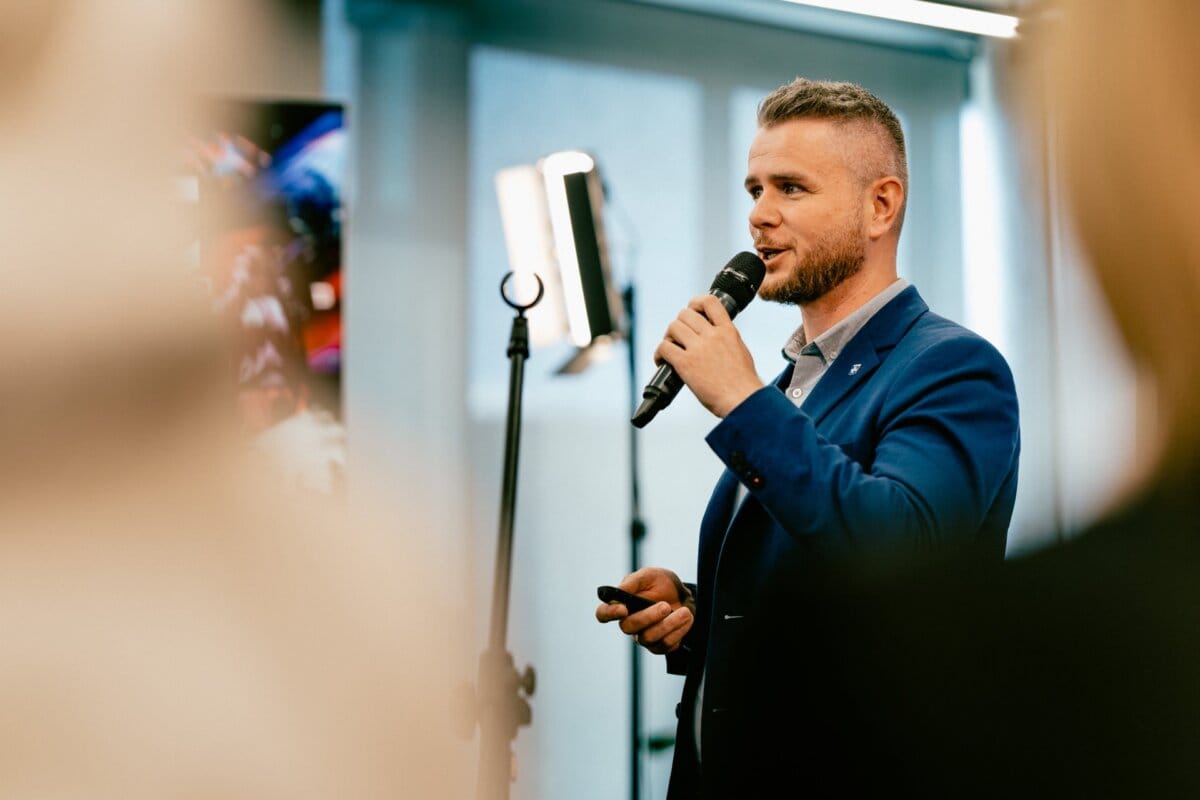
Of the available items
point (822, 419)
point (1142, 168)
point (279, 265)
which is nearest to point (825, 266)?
point (822, 419)

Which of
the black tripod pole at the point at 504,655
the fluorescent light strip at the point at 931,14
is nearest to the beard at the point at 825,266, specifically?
the black tripod pole at the point at 504,655

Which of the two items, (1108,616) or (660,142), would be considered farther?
(660,142)

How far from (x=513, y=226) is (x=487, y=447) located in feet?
3.48

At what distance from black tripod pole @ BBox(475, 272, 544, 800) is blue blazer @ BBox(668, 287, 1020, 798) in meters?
0.56

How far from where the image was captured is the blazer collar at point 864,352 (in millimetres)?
1188

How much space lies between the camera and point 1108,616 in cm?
40

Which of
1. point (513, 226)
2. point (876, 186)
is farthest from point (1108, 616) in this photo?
point (513, 226)

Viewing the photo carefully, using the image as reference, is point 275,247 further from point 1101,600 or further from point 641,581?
point 1101,600

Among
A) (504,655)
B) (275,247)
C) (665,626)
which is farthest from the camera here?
(275,247)

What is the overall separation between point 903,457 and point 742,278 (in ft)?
1.17

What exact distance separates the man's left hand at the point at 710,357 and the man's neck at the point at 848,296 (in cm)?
27

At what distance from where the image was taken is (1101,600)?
0.40 meters

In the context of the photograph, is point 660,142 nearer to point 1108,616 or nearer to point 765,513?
point 765,513

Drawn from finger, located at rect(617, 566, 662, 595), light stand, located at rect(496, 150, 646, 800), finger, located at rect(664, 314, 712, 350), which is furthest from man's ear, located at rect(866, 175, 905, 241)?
light stand, located at rect(496, 150, 646, 800)
